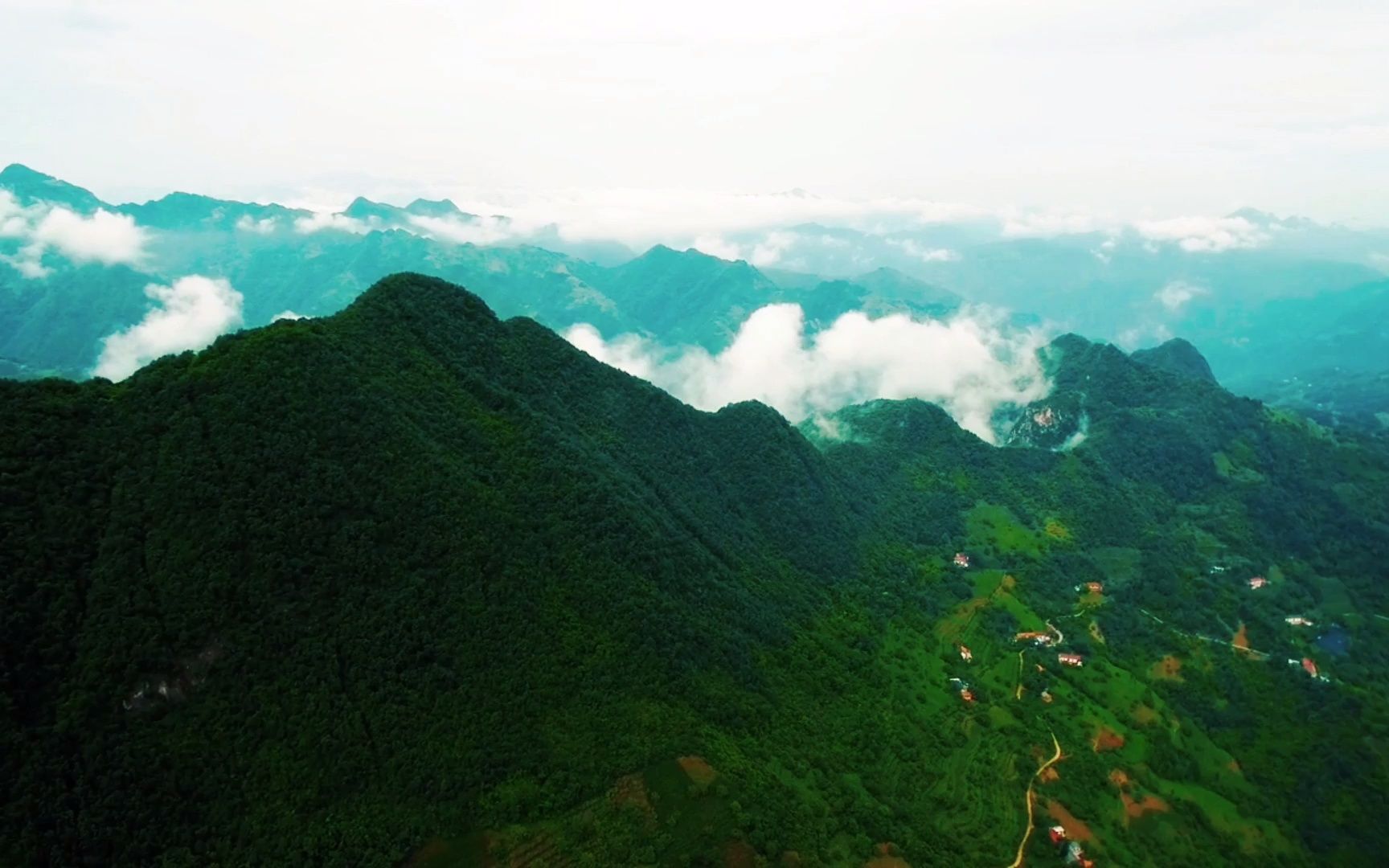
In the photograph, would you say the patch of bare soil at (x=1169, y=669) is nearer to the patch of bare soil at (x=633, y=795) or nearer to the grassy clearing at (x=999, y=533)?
the grassy clearing at (x=999, y=533)

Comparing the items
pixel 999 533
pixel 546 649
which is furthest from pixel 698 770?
pixel 999 533

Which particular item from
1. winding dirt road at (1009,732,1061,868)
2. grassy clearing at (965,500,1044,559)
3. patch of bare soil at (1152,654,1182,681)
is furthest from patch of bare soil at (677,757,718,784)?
grassy clearing at (965,500,1044,559)

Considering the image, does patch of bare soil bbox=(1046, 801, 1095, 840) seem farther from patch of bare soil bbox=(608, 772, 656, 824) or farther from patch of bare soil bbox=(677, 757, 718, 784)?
patch of bare soil bbox=(608, 772, 656, 824)

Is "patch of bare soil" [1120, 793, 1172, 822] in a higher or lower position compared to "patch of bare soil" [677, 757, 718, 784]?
lower

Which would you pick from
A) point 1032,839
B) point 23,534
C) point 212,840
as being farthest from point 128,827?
point 1032,839

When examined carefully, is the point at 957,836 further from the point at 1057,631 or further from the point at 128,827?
the point at 128,827

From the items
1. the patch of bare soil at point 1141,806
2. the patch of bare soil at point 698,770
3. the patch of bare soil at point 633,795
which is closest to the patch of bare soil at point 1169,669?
the patch of bare soil at point 1141,806
